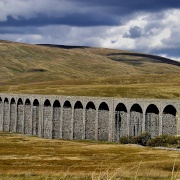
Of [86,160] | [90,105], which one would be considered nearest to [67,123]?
[90,105]

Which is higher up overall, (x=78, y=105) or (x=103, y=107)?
(x=78, y=105)

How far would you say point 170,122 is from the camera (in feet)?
232

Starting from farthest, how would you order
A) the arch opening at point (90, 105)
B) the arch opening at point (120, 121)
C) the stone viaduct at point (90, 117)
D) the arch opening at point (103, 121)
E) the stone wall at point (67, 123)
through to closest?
the stone wall at point (67, 123), the arch opening at point (90, 105), the arch opening at point (103, 121), the arch opening at point (120, 121), the stone viaduct at point (90, 117)

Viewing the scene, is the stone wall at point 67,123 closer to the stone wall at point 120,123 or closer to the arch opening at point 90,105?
the arch opening at point 90,105

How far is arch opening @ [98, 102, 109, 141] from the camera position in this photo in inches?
3302

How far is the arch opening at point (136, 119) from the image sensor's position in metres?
76.8

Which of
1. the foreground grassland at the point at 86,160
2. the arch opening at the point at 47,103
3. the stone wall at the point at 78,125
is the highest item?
the arch opening at the point at 47,103

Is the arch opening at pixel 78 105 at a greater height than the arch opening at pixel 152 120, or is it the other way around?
the arch opening at pixel 78 105

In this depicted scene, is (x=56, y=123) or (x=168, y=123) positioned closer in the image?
(x=168, y=123)

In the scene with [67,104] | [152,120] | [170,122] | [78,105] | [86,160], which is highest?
[67,104]

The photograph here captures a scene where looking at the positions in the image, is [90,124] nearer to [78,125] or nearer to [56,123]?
[78,125]

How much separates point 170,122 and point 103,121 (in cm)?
1797

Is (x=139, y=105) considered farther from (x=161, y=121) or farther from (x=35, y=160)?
(x=35, y=160)

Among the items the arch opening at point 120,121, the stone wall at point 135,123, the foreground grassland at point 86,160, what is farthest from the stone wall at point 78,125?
the foreground grassland at point 86,160
